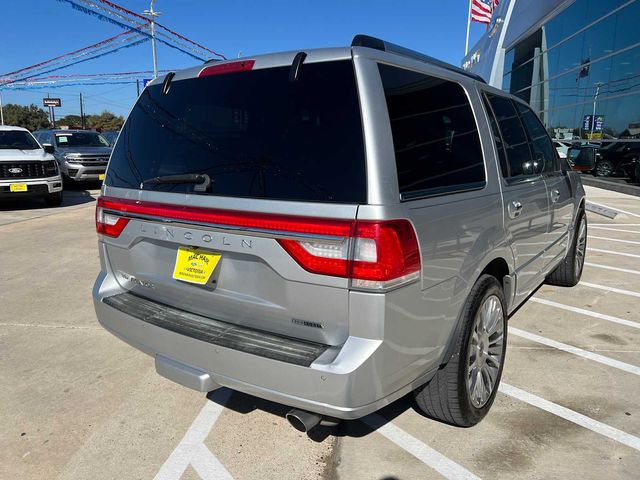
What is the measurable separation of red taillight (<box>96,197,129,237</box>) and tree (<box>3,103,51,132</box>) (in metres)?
87.7

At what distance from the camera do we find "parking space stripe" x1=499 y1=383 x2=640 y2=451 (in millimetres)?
2701

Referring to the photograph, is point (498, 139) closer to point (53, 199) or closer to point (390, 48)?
point (390, 48)

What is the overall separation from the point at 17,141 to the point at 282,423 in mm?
11309

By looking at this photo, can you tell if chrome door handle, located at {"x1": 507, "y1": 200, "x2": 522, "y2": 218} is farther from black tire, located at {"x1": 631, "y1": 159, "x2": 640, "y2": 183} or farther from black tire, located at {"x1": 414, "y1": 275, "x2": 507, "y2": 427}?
black tire, located at {"x1": 631, "y1": 159, "x2": 640, "y2": 183}

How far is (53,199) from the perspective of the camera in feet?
37.6

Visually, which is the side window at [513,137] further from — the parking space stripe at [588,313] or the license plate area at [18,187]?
the license plate area at [18,187]

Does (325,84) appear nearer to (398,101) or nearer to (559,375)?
(398,101)

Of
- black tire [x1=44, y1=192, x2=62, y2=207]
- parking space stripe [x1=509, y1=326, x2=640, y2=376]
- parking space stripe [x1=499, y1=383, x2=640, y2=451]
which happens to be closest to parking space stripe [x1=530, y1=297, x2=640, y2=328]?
parking space stripe [x1=509, y1=326, x2=640, y2=376]

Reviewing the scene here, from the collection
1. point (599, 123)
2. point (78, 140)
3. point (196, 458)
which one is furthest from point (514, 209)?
point (599, 123)

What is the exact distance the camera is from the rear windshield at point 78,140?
14.9 m

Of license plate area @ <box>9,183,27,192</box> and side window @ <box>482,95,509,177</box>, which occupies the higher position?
side window @ <box>482,95,509,177</box>

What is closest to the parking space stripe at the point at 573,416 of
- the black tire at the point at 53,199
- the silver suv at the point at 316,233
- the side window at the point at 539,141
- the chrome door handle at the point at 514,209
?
the silver suv at the point at 316,233

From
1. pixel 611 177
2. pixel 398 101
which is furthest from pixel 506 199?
pixel 611 177

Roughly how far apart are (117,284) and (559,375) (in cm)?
294
